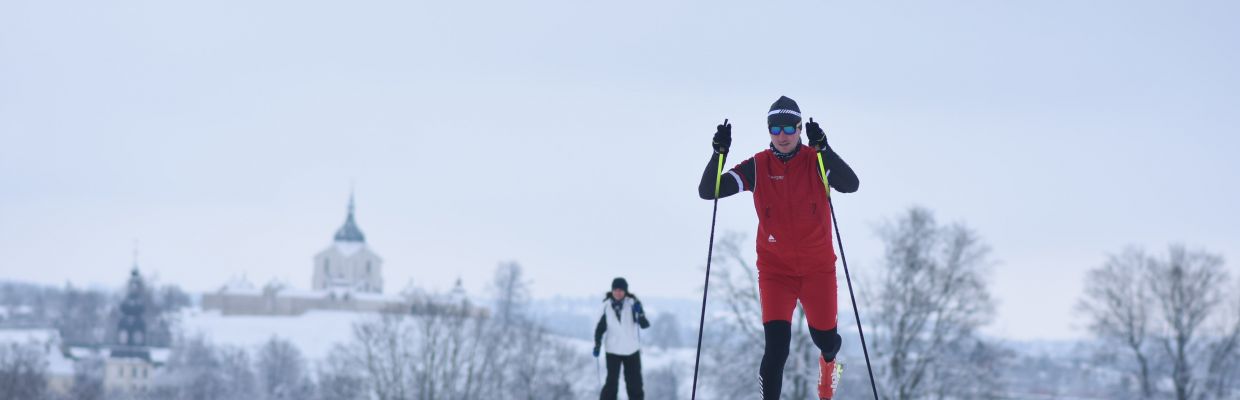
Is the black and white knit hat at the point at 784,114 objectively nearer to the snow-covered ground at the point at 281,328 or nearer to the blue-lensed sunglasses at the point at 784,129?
the blue-lensed sunglasses at the point at 784,129

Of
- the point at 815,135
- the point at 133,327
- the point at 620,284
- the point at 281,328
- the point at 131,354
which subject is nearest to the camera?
the point at 815,135

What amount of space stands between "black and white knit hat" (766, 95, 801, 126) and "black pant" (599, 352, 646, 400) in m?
6.68

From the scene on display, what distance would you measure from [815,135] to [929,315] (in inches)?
1160

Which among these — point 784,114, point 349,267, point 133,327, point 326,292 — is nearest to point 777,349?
point 784,114

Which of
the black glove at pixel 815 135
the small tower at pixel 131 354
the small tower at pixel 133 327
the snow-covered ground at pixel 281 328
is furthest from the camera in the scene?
the snow-covered ground at pixel 281 328

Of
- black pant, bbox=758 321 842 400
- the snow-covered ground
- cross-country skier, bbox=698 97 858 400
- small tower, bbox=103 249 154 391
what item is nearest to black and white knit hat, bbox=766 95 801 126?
cross-country skier, bbox=698 97 858 400

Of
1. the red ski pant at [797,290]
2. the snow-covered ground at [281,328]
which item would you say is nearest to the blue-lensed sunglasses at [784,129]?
the red ski pant at [797,290]

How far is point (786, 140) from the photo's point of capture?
7617mm

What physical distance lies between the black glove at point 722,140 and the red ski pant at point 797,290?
786 millimetres

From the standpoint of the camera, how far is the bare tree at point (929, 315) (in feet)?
111

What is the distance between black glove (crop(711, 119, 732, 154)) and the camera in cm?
757

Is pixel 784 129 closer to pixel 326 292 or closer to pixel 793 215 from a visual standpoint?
pixel 793 215

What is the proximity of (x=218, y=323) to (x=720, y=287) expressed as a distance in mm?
155753

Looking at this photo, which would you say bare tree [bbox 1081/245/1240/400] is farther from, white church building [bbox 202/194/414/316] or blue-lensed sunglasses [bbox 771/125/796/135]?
white church building [bbox 202/194/414/316]
